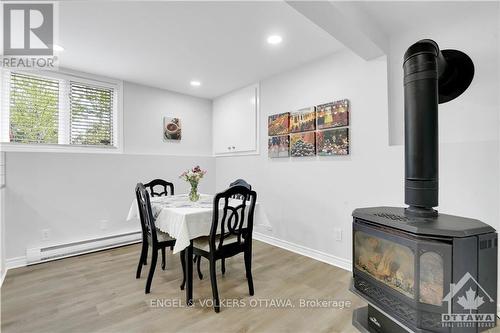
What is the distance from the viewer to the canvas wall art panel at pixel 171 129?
4.23 metres

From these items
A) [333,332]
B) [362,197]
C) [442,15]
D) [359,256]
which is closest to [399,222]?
[359,256]

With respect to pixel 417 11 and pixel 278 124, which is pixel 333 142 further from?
pixel 417 11

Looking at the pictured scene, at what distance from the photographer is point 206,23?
2.26 m

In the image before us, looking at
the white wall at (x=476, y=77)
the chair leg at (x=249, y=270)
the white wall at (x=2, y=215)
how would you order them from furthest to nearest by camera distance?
the white wall at (x=2, y=215) → the chair leg at (x=249, y=270) → the white wall at (x=476, y=77)

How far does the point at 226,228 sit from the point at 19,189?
2575mm

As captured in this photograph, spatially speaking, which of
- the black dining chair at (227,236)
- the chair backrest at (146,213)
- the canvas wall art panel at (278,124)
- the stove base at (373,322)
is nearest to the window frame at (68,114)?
the chair backrest at (146,213)

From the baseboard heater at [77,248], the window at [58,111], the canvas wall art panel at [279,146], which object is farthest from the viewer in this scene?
the canvas wall art panel at [279,146]

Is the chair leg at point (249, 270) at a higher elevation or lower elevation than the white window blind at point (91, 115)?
lower

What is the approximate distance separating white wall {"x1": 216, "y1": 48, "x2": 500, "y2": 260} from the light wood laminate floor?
551mm

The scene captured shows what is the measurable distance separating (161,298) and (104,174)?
215cm

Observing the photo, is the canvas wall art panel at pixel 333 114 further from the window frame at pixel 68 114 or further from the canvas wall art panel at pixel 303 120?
the window frame at pixel 68 114

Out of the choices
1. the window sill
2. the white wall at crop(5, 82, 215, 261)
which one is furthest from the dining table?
the window sill

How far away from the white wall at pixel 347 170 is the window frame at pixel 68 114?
2.14 meters

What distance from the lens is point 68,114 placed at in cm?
337
